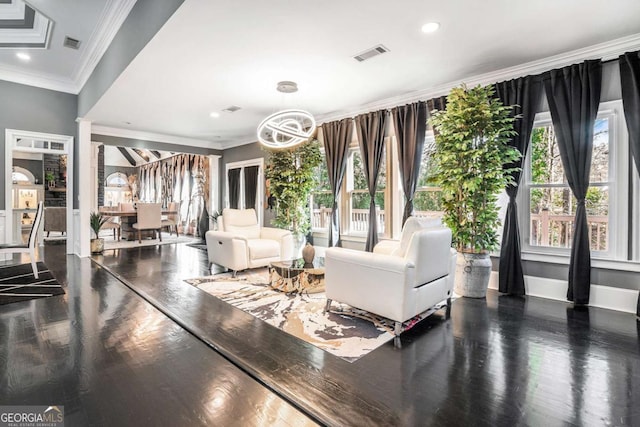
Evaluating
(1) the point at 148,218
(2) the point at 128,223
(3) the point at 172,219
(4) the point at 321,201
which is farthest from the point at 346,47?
(3) the point at 172,219

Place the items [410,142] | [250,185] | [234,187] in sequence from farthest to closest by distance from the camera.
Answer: [234,187] < [250,185] < [410,142]

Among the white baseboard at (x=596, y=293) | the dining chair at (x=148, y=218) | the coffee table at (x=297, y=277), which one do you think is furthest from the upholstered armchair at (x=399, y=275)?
the dining chair at (x=148, y=218)

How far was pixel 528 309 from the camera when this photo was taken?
3365 millimetres

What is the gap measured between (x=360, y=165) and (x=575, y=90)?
312 cm

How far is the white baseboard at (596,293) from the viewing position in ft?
10.7

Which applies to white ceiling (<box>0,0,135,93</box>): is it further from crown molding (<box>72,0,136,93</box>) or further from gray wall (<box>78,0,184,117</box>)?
gray wall (<box>78,0,184,117</box>)

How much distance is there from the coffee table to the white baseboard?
250 centimetres

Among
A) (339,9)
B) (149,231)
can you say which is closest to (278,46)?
(339,9)

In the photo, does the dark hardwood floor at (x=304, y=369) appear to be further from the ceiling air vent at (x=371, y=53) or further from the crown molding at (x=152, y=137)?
the crown molding at (x=152, y=137)

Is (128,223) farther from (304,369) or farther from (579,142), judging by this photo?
(579,142)

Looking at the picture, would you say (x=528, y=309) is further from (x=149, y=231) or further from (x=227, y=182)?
(x=149, y=231)

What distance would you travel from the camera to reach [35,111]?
587 cm

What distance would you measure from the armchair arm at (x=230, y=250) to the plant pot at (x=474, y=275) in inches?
113

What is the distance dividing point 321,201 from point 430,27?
154 inches
